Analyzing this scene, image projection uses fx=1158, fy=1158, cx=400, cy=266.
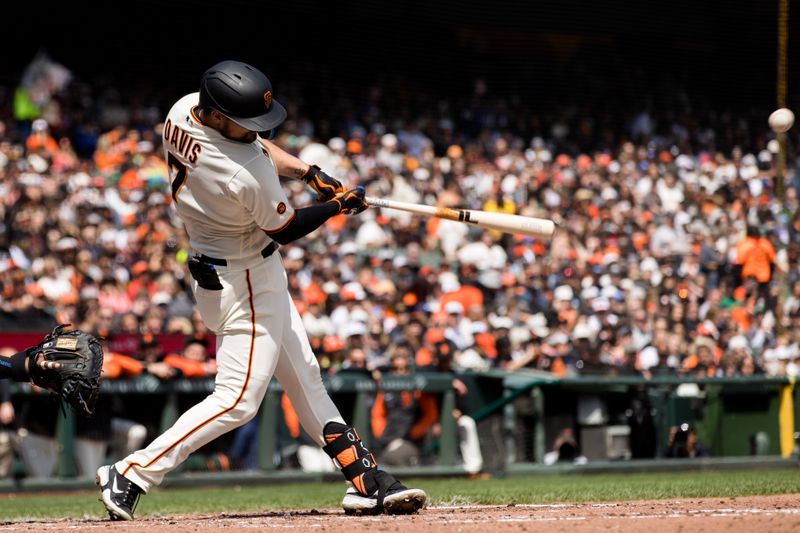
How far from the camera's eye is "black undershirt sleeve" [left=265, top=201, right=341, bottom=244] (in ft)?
15.1

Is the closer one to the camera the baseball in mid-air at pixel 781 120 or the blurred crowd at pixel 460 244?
the baseball in mid-air at pixel 781 120

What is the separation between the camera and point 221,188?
4551 mm

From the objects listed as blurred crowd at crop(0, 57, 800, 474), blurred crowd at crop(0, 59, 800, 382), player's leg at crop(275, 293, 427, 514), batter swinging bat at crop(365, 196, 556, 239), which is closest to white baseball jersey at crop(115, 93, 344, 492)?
player's leg at crop(275, 293, 427, 514)

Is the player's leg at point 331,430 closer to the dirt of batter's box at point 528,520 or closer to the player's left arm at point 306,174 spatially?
the dirt of batter's box at point 528,520

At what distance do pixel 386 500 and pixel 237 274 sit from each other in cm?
112

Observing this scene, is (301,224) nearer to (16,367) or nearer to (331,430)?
(331,430)

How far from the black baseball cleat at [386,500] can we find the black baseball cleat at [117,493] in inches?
35.1

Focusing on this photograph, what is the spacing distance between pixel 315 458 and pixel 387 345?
1.70m

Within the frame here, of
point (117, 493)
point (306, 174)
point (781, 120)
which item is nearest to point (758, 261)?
point (781, 120)

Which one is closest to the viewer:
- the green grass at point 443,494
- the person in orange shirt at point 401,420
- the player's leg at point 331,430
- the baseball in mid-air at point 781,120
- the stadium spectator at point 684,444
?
the player's leg at point 331,430

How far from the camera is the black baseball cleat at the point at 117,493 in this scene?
15.4 ft

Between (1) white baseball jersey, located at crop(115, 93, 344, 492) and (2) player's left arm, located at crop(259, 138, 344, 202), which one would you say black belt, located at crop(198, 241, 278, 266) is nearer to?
(1) white baseball jersey, located at crop(115, 93, 344, 492)

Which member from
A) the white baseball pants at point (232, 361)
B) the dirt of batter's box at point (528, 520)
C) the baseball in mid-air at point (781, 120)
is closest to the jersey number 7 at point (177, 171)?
the white baseball pants at point (232, 361)

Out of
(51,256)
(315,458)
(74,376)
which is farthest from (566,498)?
(51,256)
